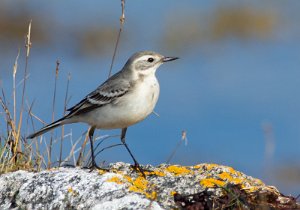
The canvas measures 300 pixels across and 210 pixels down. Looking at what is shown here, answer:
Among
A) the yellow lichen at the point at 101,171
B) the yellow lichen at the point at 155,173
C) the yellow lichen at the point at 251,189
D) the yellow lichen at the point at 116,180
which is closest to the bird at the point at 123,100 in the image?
the yellow lichen at the point at 155,173

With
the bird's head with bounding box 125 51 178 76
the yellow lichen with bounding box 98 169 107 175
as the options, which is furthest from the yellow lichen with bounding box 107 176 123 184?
the bird's head with bounding box 125 51 178 76

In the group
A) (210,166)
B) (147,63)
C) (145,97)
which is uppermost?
(147,63)

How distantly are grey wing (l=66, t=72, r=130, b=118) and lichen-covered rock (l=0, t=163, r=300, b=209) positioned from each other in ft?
3.02

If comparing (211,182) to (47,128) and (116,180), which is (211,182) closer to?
(116,180)

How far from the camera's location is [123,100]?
9.38 metres

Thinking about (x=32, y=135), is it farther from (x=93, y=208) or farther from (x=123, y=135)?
(x=93, y=208)

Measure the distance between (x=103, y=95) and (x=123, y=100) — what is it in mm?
365

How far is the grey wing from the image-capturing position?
31.2 ft

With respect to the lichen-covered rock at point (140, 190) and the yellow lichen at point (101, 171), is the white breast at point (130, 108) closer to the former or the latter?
the lichen-covered rock at point (140, 190)

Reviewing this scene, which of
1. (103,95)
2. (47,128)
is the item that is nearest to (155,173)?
(103,95)

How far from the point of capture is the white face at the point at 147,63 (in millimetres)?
9828

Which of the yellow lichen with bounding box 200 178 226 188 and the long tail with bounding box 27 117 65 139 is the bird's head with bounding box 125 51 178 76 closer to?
the long tail with bounding box 27 117 65 139

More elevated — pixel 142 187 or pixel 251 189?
pixel 251 189

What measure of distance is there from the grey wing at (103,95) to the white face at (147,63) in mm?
275
